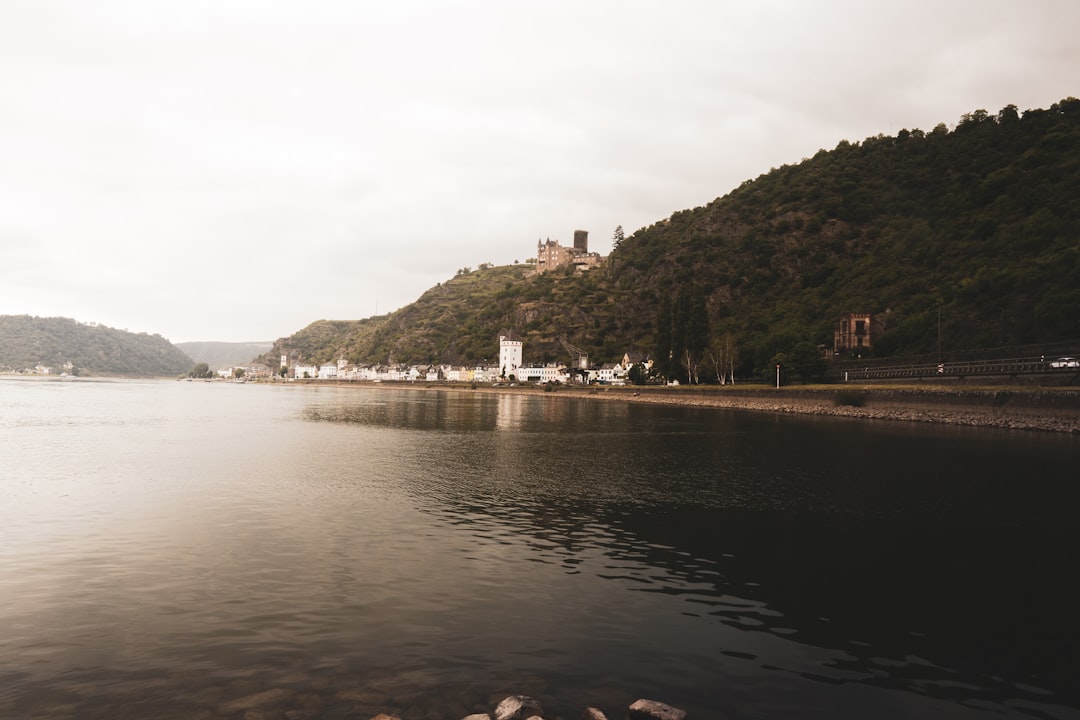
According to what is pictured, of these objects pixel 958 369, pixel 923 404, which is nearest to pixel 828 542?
pixel 923 404

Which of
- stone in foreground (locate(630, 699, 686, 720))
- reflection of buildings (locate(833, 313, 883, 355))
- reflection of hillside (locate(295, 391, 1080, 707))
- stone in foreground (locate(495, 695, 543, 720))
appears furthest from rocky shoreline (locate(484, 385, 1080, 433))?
stone in foreground (locate(495, 695, 543, 720))

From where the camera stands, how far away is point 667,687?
33.0ft

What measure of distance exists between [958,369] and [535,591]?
82065mm

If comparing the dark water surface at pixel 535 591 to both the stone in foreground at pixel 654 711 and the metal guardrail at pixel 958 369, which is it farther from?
the metal guardrail at pixel 958 369

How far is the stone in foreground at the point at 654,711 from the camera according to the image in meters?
8.81

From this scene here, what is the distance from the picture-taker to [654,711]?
8867 millimetres

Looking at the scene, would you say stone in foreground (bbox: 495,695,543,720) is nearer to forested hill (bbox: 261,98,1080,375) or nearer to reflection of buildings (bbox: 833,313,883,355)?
forested hill (bbox: 261,98,1080,375)

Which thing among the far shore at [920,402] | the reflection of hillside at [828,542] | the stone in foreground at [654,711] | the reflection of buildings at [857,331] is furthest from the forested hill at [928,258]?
the stone in foreground at [654,711]

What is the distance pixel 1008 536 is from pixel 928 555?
183 inches

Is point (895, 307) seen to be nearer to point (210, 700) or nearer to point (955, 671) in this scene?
point (955, 671)

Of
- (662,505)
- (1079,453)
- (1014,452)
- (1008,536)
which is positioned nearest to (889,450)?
(1014,452)

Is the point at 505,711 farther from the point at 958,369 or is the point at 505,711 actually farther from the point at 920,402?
the point at 958,369

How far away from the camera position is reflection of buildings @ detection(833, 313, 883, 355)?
125m

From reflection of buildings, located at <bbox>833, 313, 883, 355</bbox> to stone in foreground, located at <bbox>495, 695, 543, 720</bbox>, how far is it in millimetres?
132840
